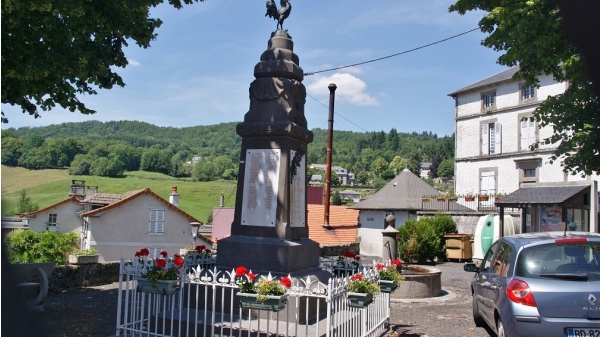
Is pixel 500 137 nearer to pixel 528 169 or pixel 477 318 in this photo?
pixel 528 169

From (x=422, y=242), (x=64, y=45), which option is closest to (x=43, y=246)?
(x=64, y=45)

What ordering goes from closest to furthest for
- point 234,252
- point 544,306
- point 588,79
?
point 588,79
point 544,306
point 234,252

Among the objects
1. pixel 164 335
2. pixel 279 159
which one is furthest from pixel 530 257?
pixel 164 335

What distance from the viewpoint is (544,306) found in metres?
5.60

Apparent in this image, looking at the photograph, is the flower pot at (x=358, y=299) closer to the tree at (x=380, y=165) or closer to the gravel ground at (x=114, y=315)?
the gravel ground at (x=114, y=315)

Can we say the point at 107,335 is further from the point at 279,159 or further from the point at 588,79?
the point at 588,79

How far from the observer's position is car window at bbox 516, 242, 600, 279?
588 cm

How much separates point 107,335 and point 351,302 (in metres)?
3.64

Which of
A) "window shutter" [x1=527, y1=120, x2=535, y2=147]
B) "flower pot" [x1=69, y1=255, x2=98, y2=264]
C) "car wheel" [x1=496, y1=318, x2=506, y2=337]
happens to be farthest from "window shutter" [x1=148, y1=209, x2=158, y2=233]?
"car wheel" [x1=496, y1=318, x2=506, y2=337]

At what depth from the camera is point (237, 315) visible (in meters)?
6.95

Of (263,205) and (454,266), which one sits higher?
(263,205)

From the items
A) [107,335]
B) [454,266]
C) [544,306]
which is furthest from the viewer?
[454,266]

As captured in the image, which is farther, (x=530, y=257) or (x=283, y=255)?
(x=283, y=255)

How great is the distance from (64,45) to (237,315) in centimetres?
519
